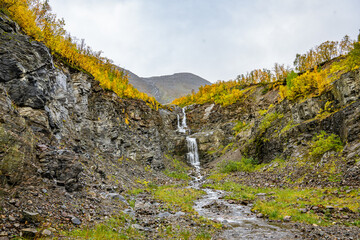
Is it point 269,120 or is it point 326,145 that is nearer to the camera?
point 326,145

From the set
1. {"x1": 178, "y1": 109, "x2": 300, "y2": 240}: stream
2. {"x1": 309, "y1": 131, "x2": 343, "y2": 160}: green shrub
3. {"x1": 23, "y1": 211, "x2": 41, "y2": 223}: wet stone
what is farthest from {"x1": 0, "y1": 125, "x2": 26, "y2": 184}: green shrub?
{"x1": 309, "y1": 131, "x2": 343, "y2": 160}: green shrub

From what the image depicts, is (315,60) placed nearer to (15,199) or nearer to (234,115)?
(234,115)

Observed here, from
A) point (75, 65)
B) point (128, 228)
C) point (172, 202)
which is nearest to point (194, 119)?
point (75, 65)

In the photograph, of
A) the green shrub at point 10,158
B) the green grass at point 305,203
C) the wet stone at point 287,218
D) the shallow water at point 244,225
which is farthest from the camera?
the wet stone at point 287,218

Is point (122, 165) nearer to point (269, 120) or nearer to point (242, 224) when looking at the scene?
point (242, 224)

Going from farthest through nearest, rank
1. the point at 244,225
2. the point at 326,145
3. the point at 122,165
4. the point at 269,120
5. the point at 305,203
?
1. the point at 269,120
2. the point at 122,165
3. the point at 326,145
4. the point at 305,203
5. the point at 244,225

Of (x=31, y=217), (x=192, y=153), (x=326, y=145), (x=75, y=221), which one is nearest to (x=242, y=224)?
(x=75, y=221)

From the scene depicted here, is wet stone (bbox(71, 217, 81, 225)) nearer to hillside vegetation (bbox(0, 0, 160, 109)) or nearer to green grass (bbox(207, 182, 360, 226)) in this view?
green grass (bbox(207, 182, 360, 226))

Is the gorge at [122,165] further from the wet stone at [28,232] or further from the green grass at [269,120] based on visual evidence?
the green grass at [269,120]

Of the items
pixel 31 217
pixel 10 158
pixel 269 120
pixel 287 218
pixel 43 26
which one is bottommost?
pixel 287 218

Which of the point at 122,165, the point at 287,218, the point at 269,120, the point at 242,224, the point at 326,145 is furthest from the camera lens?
the point at 269,120

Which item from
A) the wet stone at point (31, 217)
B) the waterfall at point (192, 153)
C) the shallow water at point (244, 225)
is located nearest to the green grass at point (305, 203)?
the shallow water at point (244, 225)

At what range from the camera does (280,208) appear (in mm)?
13141

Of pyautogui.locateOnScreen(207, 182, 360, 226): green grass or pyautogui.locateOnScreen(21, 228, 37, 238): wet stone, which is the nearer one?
pyautogui.locateOnScreen(21, 228, 37, 238): wet stone
